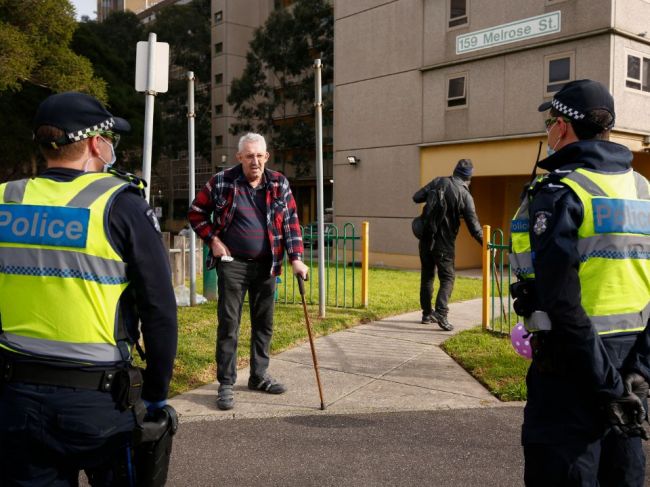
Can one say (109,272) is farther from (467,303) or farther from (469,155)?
(469,155)

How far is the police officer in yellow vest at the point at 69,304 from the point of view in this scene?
1909 mm

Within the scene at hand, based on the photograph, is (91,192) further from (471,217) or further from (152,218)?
(471,217)

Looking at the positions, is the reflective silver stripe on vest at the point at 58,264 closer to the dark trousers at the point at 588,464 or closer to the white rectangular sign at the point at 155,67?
the dark trousers at the point at 588,464

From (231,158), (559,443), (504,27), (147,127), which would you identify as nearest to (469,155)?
(504,27)

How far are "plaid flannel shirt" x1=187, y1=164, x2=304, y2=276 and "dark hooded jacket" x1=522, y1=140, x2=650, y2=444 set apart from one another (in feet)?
9.61

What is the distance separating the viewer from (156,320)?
2084 millimetres

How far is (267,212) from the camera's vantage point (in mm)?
4922

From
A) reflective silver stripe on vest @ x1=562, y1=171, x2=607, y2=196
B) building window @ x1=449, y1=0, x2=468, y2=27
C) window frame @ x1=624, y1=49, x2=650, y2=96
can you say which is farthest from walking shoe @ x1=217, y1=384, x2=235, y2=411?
building window @ x1=449, y1=0, x2=468, y2=27

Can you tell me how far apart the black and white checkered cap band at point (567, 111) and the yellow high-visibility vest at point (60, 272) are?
159 cm

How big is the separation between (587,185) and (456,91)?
584 inches

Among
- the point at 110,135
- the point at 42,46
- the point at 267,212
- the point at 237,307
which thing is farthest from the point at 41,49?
the point at 110,135

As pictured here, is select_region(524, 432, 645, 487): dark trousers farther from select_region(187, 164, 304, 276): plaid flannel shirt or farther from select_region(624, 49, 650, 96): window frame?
select_region(624, 49, 650, 96): window frame

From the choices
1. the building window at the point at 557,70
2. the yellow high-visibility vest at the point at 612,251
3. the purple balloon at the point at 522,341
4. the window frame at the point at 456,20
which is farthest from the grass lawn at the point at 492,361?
the window frame at the point at 456,20

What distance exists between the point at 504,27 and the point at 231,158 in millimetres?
27814
